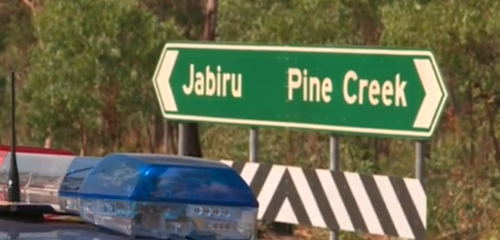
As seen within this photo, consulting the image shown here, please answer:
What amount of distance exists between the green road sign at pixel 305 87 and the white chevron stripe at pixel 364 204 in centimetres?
35

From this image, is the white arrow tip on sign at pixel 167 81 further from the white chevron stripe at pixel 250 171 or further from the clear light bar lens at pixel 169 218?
the clear light bar lens at pixel 169 218

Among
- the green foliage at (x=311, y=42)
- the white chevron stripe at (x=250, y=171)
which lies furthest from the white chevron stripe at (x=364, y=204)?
the green foliage at (x=311, y=42)

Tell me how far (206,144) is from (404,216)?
1351 cm

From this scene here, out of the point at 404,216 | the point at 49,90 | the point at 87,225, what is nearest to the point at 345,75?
the point at 404,216

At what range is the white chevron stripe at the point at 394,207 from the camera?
7762 mm

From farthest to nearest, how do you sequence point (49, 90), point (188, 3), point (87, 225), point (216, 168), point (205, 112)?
point (188, 3)
point (49, 90)
point (205, 112)
point (216, 168)
point (87, 225)

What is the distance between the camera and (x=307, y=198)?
842 cm

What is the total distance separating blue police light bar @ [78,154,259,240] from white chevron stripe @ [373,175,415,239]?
3340mm

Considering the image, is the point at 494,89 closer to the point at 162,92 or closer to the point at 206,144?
the point at 206,144

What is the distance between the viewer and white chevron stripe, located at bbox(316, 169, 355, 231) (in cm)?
818

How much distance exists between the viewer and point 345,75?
799 centimetres

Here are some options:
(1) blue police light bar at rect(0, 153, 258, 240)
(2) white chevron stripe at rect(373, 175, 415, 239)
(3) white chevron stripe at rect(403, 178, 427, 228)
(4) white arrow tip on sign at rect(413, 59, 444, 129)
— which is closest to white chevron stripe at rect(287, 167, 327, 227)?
(2) white chevron stripe at rect(373, 175, 415, 239)

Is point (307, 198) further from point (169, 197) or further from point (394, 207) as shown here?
point (169, 197)

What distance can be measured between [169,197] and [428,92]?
138 inches
